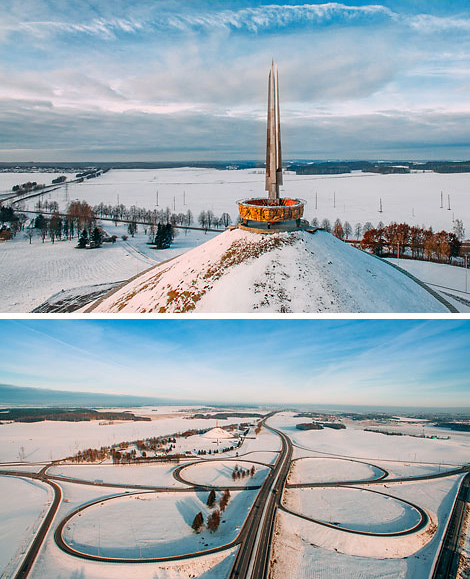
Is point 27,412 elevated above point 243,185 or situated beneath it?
situated beneath

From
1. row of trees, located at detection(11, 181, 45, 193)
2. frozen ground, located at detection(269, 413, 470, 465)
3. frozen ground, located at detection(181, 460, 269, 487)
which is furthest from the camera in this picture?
row of trees, located at detection(11, 181, 45, 193)

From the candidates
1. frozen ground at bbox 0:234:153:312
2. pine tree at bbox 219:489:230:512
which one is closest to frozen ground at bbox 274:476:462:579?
pine tree at bbox 219:489:230:512

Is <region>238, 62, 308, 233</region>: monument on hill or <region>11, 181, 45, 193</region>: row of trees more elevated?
<region>11, 181, 45, 193</region>: row of trees

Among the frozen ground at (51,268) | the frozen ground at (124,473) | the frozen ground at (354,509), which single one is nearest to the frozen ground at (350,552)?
the frozen ground at (354,509)

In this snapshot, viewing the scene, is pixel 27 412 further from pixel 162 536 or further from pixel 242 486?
pixel 242 486

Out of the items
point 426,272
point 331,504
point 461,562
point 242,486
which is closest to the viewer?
point 461,562

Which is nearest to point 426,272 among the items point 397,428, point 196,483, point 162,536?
point 397,428

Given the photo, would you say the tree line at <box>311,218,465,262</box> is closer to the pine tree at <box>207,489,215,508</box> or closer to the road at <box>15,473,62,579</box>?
the pine tree at <box>207,489,215,508</box>
